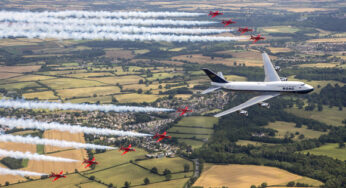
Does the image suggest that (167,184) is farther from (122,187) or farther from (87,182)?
(87,182)

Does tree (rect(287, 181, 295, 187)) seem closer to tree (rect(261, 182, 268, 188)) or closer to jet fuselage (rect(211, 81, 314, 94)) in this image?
tree (rect(261, 182, 268, 188))

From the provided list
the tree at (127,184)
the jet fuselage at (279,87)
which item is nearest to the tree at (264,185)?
the tree at (127,184)

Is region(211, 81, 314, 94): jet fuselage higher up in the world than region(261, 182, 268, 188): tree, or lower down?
higher up

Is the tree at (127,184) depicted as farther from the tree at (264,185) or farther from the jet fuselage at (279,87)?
the jet fuselage at (279,87)

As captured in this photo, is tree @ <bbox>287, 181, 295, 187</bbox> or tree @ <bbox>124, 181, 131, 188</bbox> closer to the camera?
tree @ <bbox>287, 181, 295, 187</bbox>

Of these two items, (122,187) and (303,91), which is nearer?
(303,91)

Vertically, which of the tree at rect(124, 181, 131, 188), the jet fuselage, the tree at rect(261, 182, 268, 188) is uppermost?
the jet fuselage

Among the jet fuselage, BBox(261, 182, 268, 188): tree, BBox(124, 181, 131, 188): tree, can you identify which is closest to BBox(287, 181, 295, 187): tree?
BBox(261, 182, 268, 188): tree

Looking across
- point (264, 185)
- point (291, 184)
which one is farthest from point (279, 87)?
point (291, 184)

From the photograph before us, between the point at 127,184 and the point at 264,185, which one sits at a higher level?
the point at 264,185

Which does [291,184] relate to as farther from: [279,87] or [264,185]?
[279,87]

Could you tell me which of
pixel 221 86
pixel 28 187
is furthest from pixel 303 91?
pixel 28 187
